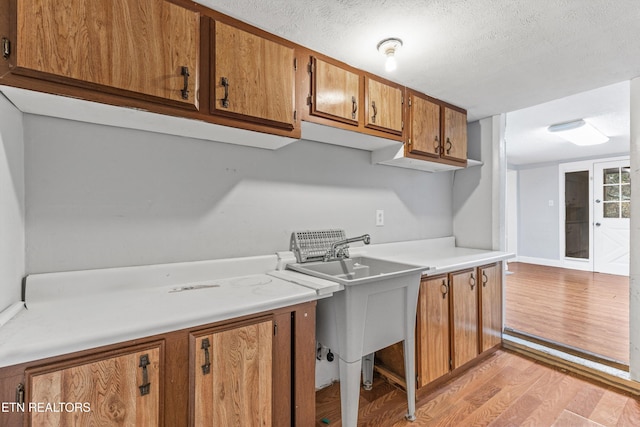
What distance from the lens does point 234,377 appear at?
1.11 meters

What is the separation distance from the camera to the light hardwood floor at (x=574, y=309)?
99.1 inches

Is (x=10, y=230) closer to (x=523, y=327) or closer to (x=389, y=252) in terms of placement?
(x=389, y=252)

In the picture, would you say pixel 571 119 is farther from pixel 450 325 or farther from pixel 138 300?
pixel 138 300

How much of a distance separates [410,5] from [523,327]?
294cm

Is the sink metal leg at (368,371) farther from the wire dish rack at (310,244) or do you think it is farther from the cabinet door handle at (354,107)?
the cabinet door handle at (354,107)

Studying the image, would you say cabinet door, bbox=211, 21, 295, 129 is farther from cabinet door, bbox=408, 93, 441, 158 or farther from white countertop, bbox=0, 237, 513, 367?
cabinet door, bbox=408, 93, 441, 158

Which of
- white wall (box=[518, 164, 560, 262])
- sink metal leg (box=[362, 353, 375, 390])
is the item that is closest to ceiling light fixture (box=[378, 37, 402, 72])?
sink metal leg (box=[362, 353, 375, 390])

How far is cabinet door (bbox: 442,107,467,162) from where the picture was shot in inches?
89.0

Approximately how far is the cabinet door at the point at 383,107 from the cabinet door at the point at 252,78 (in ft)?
1.75

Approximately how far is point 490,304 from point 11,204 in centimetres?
281

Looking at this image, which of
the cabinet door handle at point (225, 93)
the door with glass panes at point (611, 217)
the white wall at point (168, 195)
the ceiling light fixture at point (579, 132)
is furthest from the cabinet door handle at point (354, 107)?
the door with glass panes at point (611, 217)

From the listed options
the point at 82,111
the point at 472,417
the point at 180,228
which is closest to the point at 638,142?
the point at 472,417

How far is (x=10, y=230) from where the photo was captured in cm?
103


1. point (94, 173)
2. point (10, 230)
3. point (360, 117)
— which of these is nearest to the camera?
point (10, 230)
